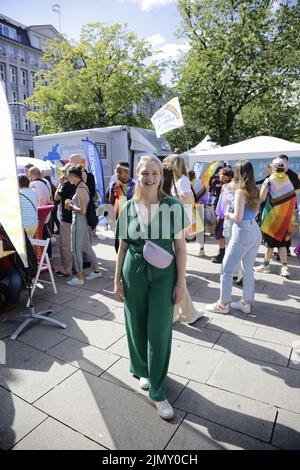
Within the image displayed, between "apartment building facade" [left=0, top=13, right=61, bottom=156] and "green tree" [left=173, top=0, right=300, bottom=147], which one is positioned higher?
"apartment building facade" [left=0, top=13, right=61, bottom=156]

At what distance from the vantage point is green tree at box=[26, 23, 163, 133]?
60.9 ft

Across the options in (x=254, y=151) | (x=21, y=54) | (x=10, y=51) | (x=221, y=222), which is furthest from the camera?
(x=21, y=54)

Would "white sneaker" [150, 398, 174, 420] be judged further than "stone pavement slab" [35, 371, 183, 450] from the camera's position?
Yes

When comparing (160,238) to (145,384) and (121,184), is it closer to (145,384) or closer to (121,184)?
(145,384)

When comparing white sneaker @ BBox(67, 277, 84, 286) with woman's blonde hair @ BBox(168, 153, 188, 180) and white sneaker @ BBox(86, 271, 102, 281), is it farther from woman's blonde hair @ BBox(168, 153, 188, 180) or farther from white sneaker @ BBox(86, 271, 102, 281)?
woman's blonde hair @ BBox(168, 153, 188, 180)

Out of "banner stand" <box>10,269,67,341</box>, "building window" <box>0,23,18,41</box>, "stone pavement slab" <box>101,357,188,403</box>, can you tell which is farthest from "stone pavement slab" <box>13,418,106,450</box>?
"building window" <box>0,23,18,41</box>

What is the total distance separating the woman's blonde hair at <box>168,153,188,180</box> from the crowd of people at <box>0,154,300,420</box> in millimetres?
14

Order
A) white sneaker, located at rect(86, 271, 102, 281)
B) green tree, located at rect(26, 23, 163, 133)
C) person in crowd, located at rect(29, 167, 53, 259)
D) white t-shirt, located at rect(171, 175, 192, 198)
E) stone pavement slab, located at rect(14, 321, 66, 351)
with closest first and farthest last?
stone pavement slab, located at rect(14, 321, 66, 351) → white t-shirt, located at rect(171, 175, 192, 198) → white sneaker, located at rect(86, 271, 102, 281) → person in crowd, located at rect(29, 167, 53, 259) → green tree, located at rect(26, 23, 163, 133)

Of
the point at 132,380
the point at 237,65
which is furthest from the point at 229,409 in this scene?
the point at 237,65

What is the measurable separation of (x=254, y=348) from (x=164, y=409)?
129 cm

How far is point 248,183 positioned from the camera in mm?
3418

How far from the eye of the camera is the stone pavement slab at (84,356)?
2.81 metres

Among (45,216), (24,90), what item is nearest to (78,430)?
(45,216)

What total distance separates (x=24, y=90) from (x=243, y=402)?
171ft
